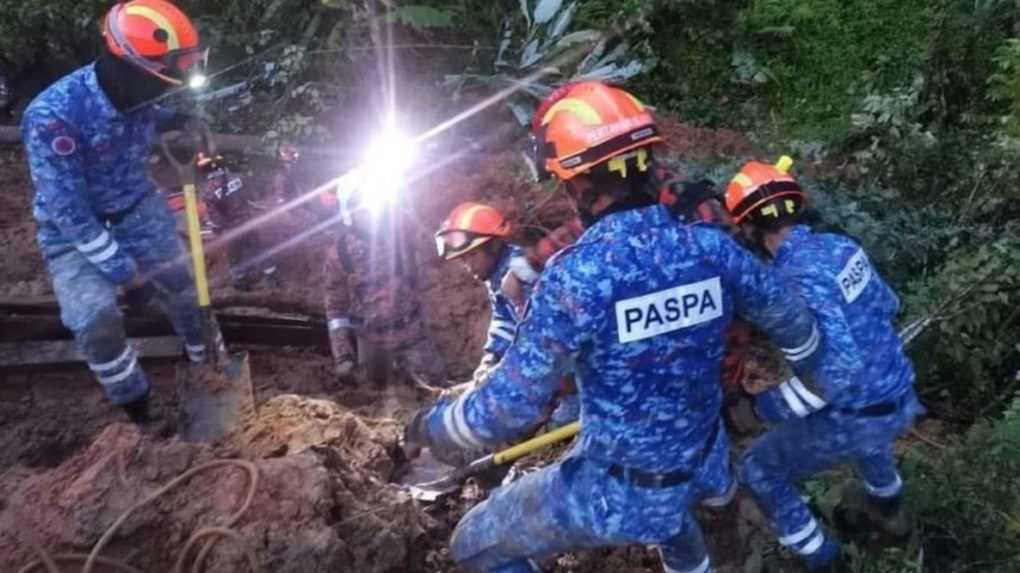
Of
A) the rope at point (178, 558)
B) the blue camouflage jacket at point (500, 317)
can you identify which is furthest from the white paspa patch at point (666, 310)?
the blue camouflage jacket at point (500, 317)

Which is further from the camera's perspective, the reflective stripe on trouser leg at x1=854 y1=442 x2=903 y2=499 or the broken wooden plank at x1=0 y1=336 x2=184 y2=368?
the broken wooden plank at x1=0 y1=336 x2=184 y2=368

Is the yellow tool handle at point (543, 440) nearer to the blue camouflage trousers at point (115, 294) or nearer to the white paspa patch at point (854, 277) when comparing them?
the white paspa patch at point (854, 277)

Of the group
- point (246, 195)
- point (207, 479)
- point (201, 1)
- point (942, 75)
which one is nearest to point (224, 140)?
point (246, 195)

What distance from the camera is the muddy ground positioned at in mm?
3863

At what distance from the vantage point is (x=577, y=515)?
11.0ft

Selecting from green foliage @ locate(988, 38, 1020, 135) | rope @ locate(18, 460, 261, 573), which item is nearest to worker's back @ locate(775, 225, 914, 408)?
rope @ locate(18, 460, 261, 573)

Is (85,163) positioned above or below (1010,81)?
above

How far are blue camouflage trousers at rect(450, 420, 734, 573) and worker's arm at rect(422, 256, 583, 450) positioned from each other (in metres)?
0.35

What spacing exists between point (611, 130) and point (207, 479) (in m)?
2.43

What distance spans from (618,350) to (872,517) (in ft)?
7.55

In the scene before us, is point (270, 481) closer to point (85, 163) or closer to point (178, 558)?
point (178, 558)

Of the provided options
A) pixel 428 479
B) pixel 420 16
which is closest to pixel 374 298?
pixel 428 479

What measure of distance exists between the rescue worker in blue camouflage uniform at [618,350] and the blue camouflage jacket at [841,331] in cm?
46

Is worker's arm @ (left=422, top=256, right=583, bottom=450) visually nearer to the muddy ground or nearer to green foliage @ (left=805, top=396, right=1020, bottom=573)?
the muddy ground
